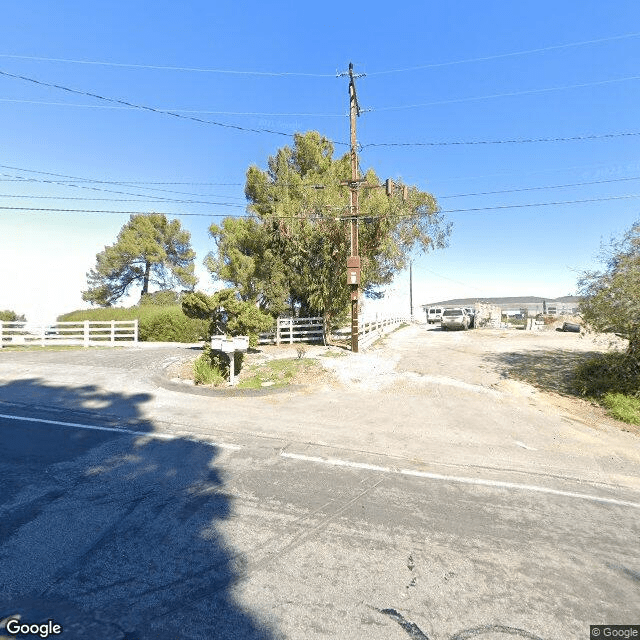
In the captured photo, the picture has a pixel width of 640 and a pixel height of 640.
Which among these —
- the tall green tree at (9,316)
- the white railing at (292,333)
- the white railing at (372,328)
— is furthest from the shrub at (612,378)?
the tall green tree at (9,316)

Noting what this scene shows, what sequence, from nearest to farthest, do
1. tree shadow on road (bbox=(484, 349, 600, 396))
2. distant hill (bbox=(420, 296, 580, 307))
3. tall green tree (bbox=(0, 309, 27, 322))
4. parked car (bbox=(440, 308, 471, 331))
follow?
tree shadow on road (bbox=(484, 349, 600, 396)) < parked car (bbox=(440, 308, 471, 331)) < tall green tree (bbox=(0, 309, 27, 322)) < distant hill (bbox=(420, 296, 580, 307))

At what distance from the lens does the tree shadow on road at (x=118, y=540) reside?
82.9 inches

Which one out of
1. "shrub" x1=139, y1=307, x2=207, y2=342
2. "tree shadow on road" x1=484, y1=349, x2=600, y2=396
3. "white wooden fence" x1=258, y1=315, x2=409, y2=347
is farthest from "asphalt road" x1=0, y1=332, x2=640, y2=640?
"shrub" x1=139, y1=307, x2=207, y2=342

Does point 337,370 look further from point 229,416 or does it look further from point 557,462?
point 557,462

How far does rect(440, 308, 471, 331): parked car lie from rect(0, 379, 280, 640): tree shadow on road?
898 inches

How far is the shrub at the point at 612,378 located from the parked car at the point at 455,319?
15.5 meters

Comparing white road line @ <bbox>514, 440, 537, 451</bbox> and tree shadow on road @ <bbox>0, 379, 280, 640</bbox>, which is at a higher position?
tree shadow on road @ <bbox>0, 379, 280, 640</bbox>

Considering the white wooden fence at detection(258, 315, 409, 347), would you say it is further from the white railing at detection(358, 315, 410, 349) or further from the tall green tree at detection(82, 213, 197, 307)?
the tall green tree at detection(82, 213, 197, 307)

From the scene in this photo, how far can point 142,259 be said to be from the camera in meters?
33.8

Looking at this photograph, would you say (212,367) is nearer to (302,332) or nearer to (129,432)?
(129,432)

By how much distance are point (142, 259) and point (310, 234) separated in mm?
25031

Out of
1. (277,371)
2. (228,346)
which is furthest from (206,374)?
(277,371)

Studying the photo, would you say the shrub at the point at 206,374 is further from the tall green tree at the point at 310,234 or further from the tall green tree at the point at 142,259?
the tall green tree at the point at 142,259

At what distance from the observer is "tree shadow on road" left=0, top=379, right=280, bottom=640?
6.91 feet
